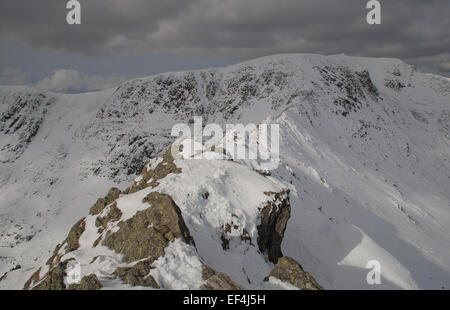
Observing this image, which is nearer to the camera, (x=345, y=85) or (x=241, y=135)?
(x=241, y=135)

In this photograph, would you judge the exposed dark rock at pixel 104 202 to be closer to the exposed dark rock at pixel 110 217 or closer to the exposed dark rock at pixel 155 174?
the exposed dark rock at pixel 155 174

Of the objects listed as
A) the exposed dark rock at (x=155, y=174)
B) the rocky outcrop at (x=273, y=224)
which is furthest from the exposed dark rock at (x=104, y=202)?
the rocky outcrop at (x=273, y=224)

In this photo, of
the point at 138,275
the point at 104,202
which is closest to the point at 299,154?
the point at 104,202

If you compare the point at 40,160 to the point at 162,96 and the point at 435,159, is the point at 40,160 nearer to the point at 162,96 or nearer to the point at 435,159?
the point at 162,96

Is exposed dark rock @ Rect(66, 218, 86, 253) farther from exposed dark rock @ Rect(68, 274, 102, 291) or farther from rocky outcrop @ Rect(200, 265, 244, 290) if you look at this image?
rocky outcrop @ Rect(200, 265, 244, 290)

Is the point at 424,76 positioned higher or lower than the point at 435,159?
higher

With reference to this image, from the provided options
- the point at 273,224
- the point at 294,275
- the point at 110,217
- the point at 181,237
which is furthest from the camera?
the point at 273,224

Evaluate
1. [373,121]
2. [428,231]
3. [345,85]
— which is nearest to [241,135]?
[428,231]

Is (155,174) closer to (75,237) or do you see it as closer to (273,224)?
(75,237)
